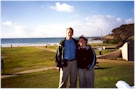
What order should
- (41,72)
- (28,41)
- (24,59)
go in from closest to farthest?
(41,72), (24,59), (28,41)

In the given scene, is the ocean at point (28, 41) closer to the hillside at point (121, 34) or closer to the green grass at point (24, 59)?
the green grass at point (24, 59)

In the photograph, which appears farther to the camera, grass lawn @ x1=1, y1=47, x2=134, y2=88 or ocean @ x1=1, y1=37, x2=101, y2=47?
ocean @ x1=1, y1=37, x2=101, y2=47

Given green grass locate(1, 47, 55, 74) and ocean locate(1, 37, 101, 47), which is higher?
ocean locate(1, 37, 101, 47)

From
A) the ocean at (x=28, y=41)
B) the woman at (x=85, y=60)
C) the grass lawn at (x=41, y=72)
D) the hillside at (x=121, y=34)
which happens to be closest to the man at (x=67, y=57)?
the woman at (x=85, y=60)

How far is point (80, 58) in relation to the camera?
455 cm

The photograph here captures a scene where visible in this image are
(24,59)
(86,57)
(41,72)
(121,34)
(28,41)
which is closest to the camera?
(86,57)

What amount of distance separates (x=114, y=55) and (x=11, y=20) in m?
2.82

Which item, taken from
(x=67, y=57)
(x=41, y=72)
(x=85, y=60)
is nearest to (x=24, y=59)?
(x=41, y=72)

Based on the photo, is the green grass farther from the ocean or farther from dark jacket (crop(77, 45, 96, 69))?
dark jacket (crop(77, 45, 96, 69))

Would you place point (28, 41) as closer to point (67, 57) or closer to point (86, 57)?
point (67, 57)

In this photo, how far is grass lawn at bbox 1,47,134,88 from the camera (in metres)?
5.80

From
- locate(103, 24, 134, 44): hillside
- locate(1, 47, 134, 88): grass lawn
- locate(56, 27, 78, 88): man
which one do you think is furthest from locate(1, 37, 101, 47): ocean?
locate(56, 27, 78, 88): man

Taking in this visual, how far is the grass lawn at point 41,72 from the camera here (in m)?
5.80

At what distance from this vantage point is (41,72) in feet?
20.2
